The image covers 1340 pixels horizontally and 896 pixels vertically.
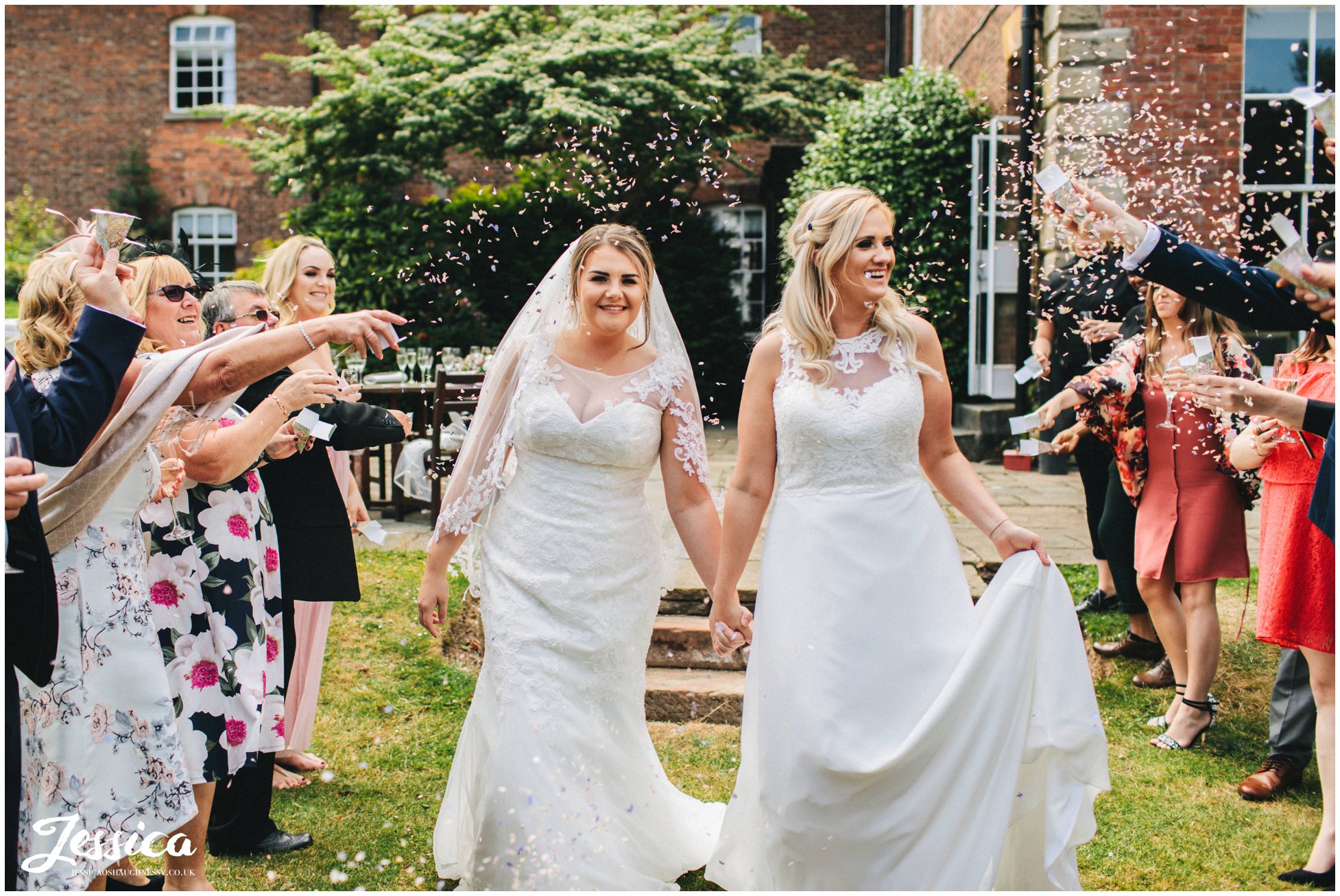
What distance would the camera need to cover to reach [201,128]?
17.8 metres

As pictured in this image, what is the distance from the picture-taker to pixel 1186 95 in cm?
Answer: 907

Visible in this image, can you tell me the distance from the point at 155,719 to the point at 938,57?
545 inches

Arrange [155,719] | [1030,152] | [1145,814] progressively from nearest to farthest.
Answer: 1. [155,719]
2. [1145,814]
3. [1030,152]

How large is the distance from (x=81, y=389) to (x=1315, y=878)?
12.0 ft

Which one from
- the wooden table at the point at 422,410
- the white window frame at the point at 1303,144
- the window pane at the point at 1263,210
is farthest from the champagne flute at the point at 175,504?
the white window frame at the point at 1303,144

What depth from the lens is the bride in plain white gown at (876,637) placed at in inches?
107

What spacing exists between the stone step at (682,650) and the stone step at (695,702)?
0.23m

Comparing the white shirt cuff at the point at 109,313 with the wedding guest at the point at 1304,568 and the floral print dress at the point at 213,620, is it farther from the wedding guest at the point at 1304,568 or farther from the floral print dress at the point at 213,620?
the wedding guest at the point at 1304,568

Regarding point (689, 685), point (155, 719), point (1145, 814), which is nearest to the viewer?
point (155, 719)

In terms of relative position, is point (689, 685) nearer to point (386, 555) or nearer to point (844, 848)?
point (844, 848)

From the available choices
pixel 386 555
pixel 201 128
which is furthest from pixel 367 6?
pixel 386 555

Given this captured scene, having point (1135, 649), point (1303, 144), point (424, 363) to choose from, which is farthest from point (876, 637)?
point (1303, 144)

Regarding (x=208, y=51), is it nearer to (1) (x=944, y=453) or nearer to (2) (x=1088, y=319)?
(2) (x=1088, y=319)

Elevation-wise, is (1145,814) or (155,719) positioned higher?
(155,719)
